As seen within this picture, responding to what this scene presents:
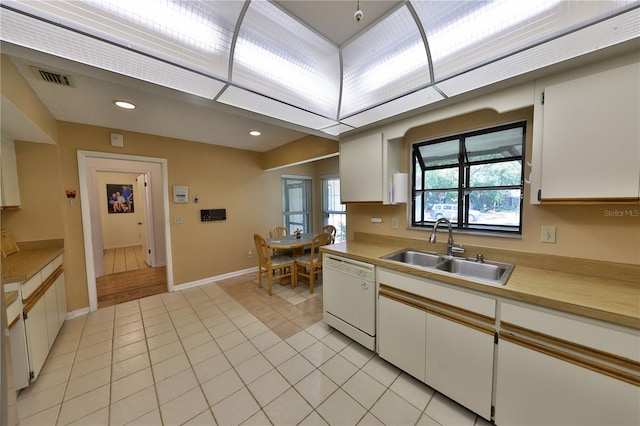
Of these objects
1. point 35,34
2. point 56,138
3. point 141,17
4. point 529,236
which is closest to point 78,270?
point 56,138

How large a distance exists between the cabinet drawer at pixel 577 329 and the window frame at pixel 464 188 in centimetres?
78

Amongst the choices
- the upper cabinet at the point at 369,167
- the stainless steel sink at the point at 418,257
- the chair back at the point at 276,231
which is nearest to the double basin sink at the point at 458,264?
the stainless steel sink at the point at 418,257

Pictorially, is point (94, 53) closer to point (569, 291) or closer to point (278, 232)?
point (569, 291)

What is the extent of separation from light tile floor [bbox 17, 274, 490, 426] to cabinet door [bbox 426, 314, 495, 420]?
14 centimetres

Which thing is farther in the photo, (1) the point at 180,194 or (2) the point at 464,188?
(1) the point at 180,194

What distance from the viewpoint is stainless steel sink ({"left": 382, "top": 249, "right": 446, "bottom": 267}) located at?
6.94 feet

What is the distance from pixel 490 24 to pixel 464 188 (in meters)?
1.29

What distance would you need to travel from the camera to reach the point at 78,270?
9.55ft

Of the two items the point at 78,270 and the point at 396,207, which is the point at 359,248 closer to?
the point at 396,207

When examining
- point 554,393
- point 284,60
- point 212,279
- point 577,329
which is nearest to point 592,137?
point 577,329

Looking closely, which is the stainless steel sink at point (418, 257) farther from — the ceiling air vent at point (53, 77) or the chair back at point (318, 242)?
the ceiling air vent at point (53, 77)

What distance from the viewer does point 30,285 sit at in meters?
1.80

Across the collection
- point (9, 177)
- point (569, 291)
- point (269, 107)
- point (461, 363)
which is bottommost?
point (461, 363)

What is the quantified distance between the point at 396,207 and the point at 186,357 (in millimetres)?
2539
